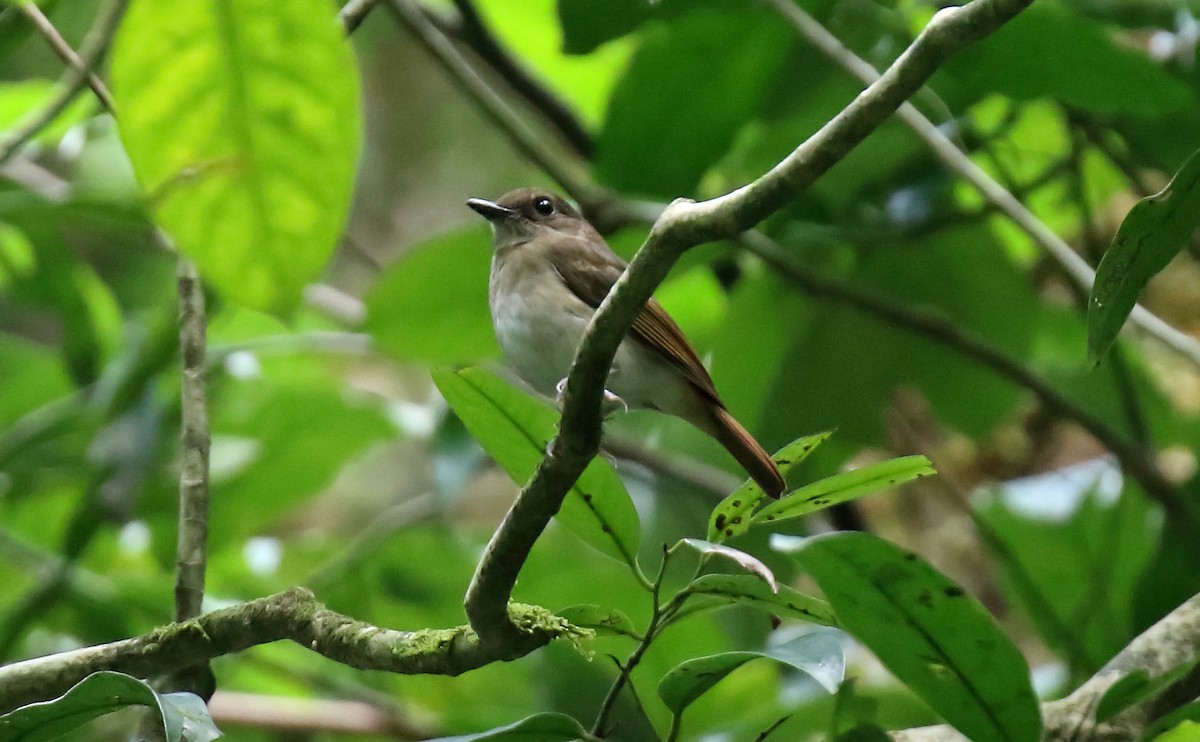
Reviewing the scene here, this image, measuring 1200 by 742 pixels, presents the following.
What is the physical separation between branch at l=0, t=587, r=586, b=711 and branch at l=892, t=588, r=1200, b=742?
2.08 feet

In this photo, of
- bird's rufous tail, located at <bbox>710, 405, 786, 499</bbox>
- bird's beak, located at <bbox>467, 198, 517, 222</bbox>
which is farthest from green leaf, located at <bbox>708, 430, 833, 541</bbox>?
bird's beak, located at <bbox>467, 198, 517, 222</bbox>

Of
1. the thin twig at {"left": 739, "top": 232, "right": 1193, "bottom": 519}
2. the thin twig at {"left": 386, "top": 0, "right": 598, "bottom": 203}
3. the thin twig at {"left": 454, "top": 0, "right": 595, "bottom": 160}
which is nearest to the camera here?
the thin twig at {"left": 739, "top": 232, "right": 1193, "bottom": 519}

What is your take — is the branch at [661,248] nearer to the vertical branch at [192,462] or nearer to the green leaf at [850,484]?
the green leaf at [850,484]

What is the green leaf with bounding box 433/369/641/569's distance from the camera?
1.39 metres

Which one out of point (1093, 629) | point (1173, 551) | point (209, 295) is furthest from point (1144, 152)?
point (209, 295)

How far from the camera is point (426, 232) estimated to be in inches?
254

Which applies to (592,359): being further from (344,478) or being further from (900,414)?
(344,478)

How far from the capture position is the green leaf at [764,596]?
127cm

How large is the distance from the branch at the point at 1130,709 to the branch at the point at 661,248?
0.70 meters

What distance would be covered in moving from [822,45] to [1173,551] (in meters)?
1.17

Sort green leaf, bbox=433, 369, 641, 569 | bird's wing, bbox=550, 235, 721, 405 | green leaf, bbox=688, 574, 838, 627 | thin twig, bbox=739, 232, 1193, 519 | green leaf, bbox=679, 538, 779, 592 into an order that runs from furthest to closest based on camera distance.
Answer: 1. thin twig, bbox=739, 232, 1193, 519
2. bird's wing, bbox=550, 235, 721, 405
3. green leaf, bbox=433, 369, 641, 569
4. green leaf, bbox=688, 574, 838, 627
5. green leaf, bbox=679, 538, 779, 592

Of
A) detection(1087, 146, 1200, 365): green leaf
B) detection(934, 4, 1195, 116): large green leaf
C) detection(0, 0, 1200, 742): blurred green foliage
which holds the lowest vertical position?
detection(0, 0, 1200, 742): blurred green foliage

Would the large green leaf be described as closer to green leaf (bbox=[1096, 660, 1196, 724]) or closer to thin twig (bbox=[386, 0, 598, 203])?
thin twig (bbox=[386, 0, 598, 203])

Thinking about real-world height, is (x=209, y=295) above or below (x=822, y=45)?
below
